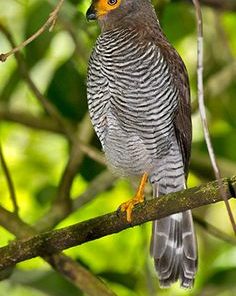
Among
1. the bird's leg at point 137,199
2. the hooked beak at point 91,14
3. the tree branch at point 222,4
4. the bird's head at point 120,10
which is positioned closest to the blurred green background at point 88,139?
the tree branch at point 222,4

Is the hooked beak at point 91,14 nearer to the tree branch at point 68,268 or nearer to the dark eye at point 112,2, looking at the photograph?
the dark eye at point 112,2

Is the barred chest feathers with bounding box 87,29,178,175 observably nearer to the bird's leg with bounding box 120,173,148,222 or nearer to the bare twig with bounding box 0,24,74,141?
the bird's leg with bounding box 120,173,148,222

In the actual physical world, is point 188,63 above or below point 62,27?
below

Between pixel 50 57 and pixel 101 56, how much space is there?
1573mm

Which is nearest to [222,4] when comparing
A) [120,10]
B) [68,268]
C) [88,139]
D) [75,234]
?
[120,10]

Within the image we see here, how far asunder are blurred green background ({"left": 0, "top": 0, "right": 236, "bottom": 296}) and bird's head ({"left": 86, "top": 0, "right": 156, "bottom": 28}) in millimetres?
467

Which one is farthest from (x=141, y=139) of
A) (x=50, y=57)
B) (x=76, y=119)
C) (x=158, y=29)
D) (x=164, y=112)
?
(x=50, y=57)

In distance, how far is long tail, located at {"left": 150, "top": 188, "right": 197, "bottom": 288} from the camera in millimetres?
3600

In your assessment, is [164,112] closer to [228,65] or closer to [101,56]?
[101,56]

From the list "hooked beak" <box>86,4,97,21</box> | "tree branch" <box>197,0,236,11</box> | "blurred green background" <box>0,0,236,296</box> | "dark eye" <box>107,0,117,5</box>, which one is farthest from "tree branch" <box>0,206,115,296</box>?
"tree branch" <box>197,0,236,11</box>

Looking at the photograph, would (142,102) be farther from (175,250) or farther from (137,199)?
(175,250)

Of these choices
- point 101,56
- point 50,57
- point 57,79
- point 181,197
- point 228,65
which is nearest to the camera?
point 181,197

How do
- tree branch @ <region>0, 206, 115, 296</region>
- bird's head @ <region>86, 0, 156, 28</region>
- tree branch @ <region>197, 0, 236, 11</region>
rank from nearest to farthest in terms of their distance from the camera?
tree branch @ <region>0, 206, 115, 296</region>, bird's head @ <region>86, 0, 156, 28</region>, tree branch @ <region>197, 0, 236, 11</region>

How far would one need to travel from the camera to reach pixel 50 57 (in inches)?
189
